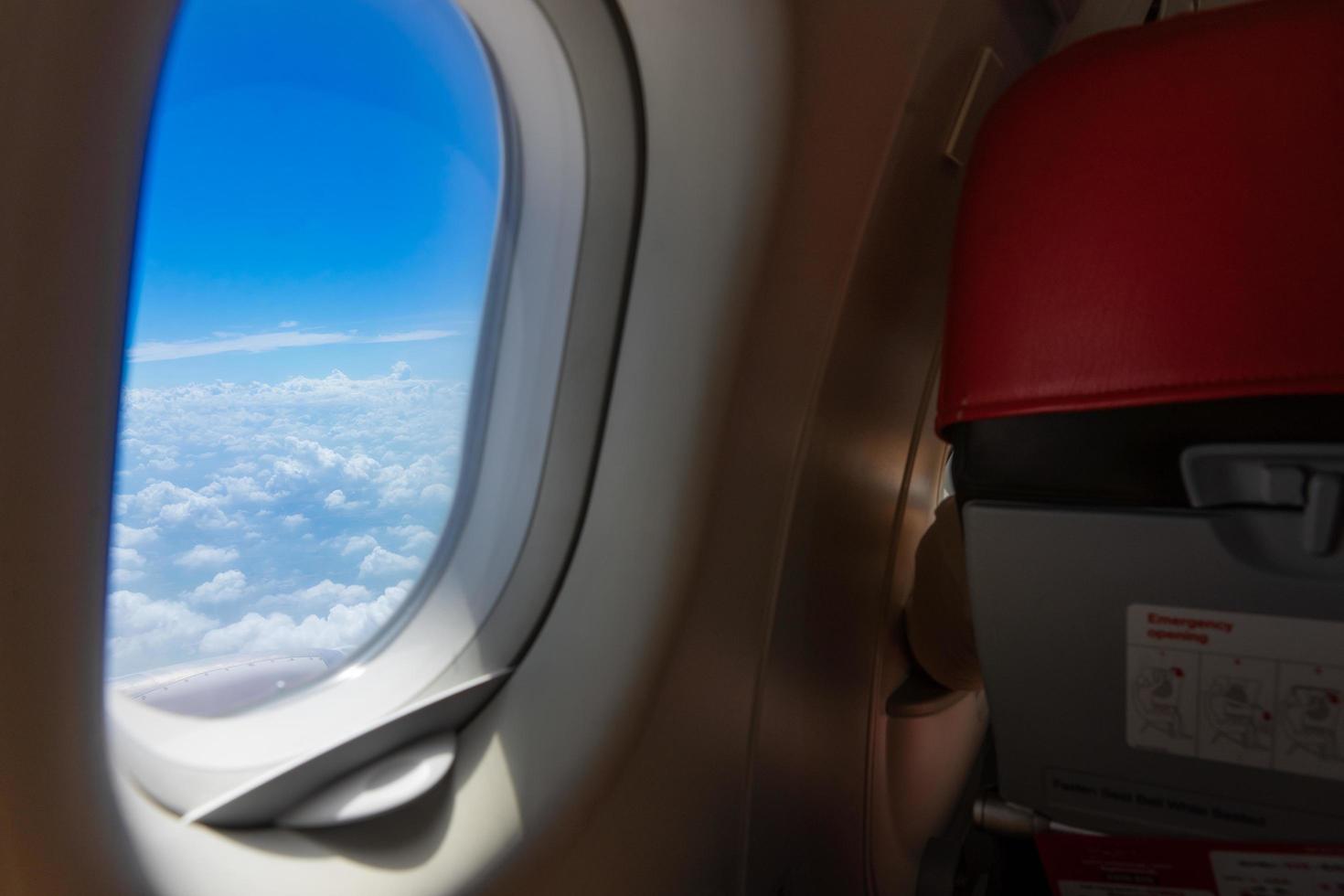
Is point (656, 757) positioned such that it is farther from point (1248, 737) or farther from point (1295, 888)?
point (1295, 888)

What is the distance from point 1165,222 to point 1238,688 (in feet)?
1.76

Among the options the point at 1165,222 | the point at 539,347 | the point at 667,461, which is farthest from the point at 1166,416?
the point at 539,347

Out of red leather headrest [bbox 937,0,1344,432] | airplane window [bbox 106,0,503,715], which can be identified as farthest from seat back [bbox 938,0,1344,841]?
airplane window [bbox 106,0,503,715]

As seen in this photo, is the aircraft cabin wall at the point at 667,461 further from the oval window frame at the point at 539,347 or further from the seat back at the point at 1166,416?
the seat back at the point at 1166,416

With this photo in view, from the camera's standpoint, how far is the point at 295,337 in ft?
3.54

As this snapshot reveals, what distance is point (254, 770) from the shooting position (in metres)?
1.02

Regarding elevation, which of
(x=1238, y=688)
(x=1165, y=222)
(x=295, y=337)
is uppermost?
(x=1165, y=222)

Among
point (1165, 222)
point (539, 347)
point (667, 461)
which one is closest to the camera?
point (1165, 222)

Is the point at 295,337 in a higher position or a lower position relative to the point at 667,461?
higher

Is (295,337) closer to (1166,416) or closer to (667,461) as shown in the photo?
(667,461)

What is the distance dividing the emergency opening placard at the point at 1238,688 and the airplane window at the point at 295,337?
936 mm

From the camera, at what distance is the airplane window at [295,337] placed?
3.07 feet

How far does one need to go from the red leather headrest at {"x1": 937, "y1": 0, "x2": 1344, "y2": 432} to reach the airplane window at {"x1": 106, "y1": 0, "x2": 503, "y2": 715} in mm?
678

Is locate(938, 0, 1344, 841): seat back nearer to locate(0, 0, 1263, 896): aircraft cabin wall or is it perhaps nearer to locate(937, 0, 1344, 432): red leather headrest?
locate(937, 0, 1344, 432): red leather headrest
